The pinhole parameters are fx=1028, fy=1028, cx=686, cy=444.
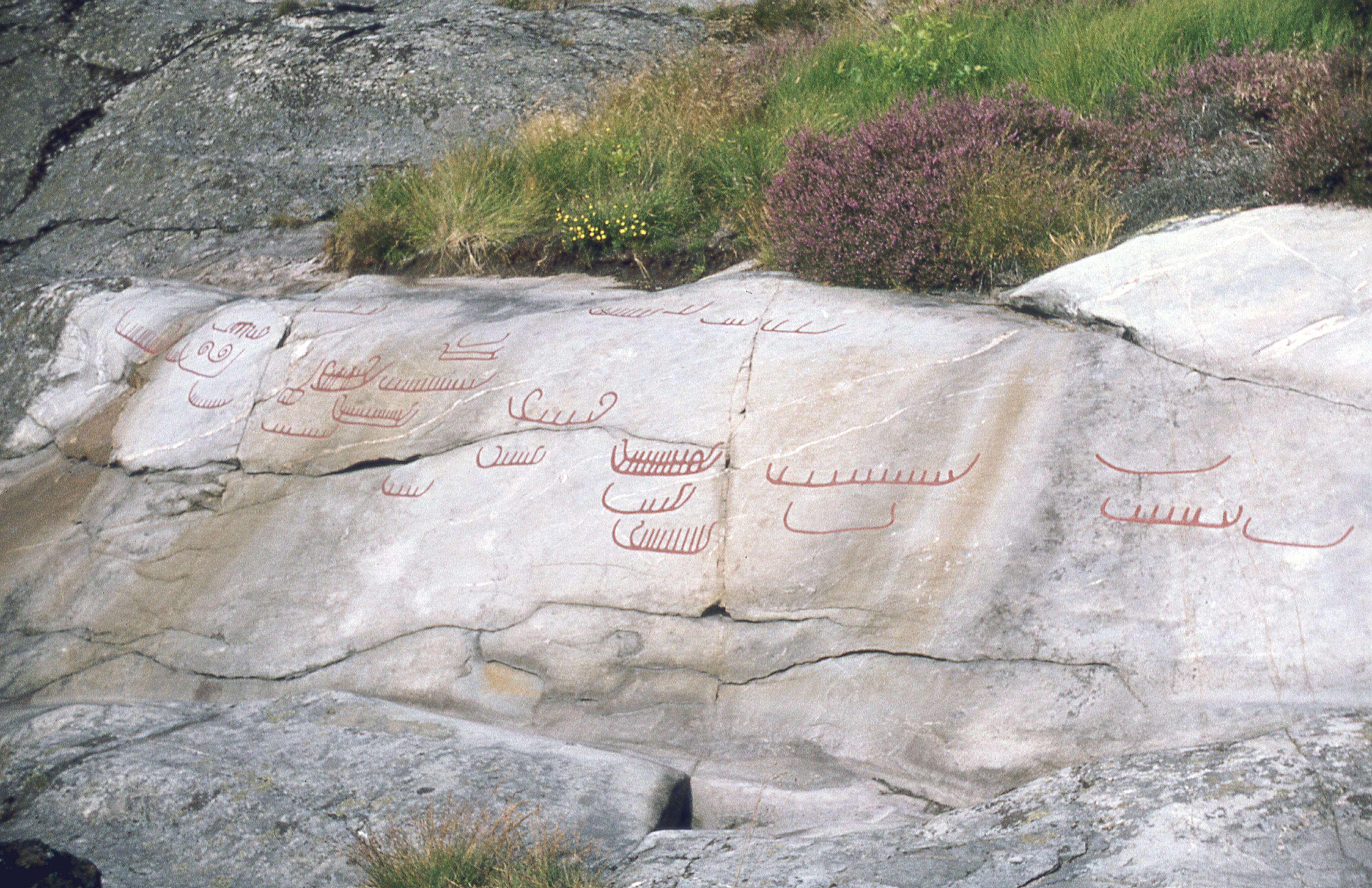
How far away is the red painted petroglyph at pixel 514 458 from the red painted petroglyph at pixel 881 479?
122 centimetres

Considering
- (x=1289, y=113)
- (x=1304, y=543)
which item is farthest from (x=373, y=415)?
(x=1289, y=113)

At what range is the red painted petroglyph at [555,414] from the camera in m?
5.23

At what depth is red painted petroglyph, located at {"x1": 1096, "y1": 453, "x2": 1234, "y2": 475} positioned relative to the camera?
13.2 feet

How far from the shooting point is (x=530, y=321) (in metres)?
6.04

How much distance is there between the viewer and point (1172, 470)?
406cm

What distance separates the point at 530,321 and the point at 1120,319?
3.20 m

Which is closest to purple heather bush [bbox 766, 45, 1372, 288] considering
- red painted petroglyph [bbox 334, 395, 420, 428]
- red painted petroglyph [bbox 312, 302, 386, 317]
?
red painted petroglyph [bbox 334, 395, 420, 428]

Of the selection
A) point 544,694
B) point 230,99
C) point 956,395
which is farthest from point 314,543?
point 230,99

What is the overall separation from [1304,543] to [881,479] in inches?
62.6

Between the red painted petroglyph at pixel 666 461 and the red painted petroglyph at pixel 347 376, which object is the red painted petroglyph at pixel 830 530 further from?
the red painted petroglyph at pixel 347 376

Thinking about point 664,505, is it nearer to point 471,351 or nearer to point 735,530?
point 735,530

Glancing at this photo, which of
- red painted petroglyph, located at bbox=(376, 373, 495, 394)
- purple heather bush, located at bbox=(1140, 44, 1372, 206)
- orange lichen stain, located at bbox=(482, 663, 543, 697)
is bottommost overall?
orange lichen stain, located at bbox=(482, 663, 543, 697)

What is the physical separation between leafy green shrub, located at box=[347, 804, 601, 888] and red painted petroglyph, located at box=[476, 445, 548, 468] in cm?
229

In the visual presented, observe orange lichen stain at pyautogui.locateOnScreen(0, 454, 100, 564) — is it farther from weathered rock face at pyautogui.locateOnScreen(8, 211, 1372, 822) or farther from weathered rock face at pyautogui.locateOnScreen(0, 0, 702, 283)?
weathered rock face at pyautogui.locateOnScreen(0, 0, 702, 283)
